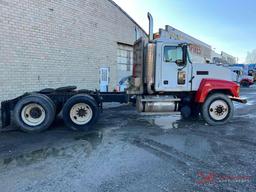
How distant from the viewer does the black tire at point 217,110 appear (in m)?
8.38

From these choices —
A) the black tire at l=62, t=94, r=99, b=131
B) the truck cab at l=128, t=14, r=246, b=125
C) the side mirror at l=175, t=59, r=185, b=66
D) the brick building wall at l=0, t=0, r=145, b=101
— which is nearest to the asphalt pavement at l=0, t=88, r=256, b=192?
the black tire at l=62, t=94, r=99, b=131

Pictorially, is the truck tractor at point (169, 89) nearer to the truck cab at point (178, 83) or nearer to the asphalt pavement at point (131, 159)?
the truck cab at point (178, 83)

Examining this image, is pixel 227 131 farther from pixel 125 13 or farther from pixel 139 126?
pixel 125 13

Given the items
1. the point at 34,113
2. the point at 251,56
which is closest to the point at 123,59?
the point at 34,113

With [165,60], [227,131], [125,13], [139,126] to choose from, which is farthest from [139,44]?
[125,13]

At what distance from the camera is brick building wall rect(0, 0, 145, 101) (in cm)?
933

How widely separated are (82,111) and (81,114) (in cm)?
10

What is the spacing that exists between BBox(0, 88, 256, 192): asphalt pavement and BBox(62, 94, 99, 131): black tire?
0.30 meters

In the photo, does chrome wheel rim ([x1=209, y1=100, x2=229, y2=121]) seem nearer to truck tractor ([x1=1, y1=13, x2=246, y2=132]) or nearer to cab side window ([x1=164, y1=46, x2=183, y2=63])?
truck tractor ([x1=1, y1=13, x2=246, y2=132])

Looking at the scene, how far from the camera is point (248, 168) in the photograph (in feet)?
15.1

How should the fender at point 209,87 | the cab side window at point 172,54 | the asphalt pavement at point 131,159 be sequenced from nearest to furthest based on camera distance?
the asphalt pavement at point 131,159 → the cab side window at point 172,54 → the fender at point 209,87

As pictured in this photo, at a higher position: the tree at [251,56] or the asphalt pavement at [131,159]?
the tree at [251,56]

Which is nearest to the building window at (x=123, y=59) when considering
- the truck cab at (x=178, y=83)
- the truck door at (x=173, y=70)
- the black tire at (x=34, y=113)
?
the truck cab at (x=178, y=83)

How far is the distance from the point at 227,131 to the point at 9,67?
809 cm
